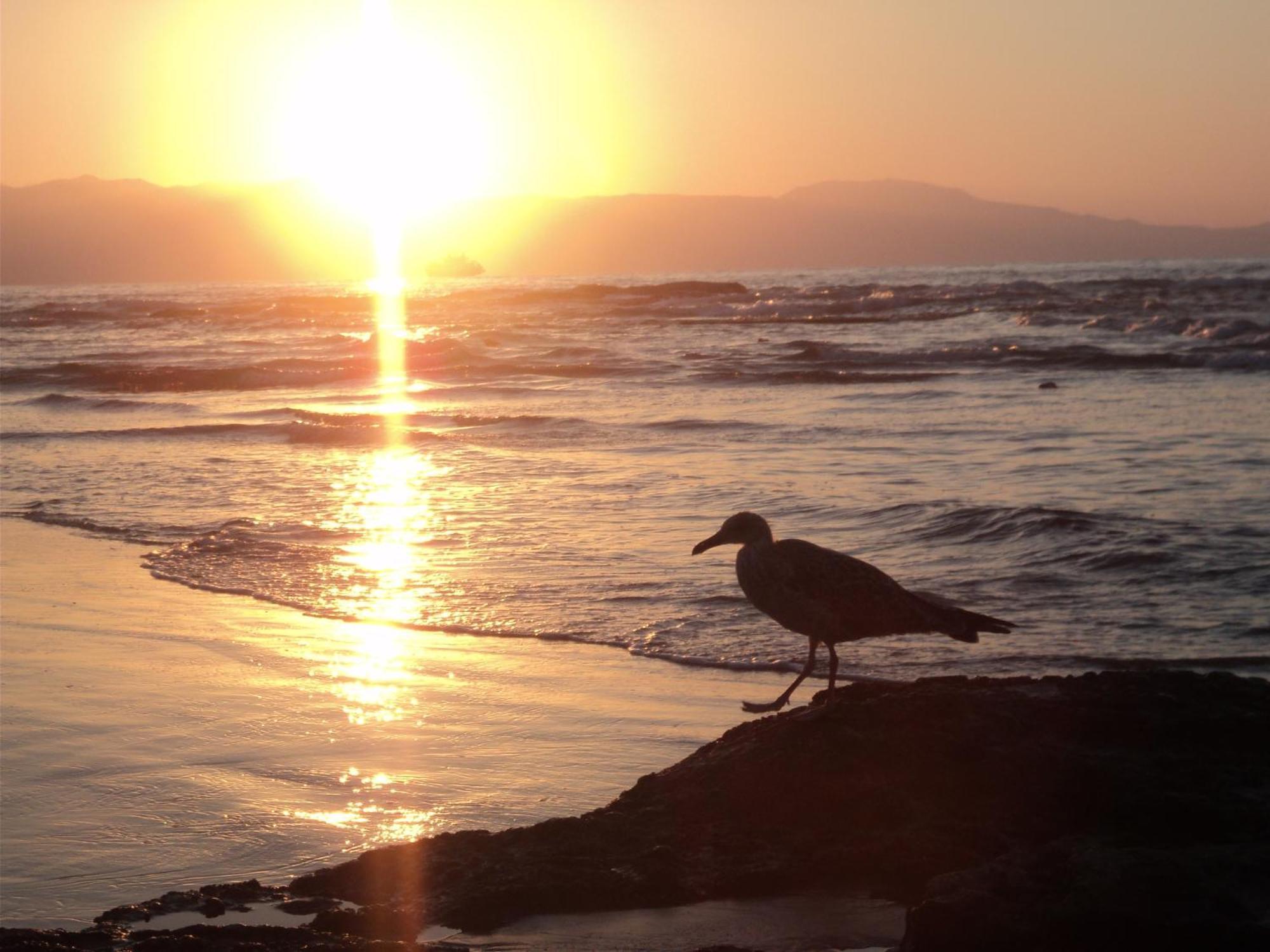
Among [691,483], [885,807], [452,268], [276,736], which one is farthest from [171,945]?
[452,268]

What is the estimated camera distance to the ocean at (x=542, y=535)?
5.26 m

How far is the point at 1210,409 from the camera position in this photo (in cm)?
1800

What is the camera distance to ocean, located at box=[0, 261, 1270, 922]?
526cm

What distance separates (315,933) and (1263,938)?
7.39 ft

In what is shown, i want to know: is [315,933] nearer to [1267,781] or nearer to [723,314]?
[1267,781]

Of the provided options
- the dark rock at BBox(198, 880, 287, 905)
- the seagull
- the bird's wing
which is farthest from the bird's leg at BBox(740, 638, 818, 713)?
the dark rock at BBox(198, 880, 287, 905)

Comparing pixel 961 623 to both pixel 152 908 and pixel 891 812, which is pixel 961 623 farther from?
pixel 152 908

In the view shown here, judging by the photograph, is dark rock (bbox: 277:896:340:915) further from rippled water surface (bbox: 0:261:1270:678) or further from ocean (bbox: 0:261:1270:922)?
rippled water surface (bbox: 0:261:1270:678)

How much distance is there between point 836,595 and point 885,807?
4.01 ft

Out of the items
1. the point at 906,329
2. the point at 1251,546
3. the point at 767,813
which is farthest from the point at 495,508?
the point at 906,329

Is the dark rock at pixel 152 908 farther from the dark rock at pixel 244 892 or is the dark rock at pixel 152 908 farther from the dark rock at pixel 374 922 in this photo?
the dark rock at pixel 374 922

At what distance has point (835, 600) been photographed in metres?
5.42

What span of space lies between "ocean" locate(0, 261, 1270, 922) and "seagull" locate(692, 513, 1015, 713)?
2.51ft

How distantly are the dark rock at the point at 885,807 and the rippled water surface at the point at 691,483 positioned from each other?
2.48 meters
